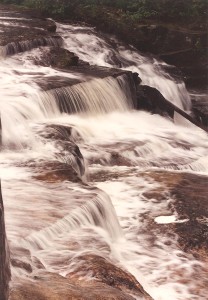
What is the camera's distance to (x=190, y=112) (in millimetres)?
17078

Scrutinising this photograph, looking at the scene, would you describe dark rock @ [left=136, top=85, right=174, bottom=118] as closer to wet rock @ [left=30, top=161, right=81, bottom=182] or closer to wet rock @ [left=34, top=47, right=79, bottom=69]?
wet rock @ [left=34, top=47, right=79, bottom=69]

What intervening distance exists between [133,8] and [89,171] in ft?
45.0

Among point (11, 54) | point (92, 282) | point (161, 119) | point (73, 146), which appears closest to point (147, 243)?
point (92, 282)

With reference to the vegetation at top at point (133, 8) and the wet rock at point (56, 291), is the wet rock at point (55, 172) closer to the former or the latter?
the wet rock at point (56, 291)

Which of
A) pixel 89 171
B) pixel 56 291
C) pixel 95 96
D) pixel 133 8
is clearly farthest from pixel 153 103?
pixel 56 291

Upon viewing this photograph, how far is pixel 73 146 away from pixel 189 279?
3671 mm

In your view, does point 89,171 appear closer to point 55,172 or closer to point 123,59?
point 55,172

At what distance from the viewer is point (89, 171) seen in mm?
9656

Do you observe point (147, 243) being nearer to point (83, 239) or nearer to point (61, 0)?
point (83, 239)

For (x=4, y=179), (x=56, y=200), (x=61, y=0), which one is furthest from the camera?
(x=61, y=0)

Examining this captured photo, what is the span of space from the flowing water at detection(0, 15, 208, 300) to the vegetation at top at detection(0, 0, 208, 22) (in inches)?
241

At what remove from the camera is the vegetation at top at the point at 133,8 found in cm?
2117

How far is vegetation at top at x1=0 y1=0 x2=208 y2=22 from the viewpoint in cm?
2117

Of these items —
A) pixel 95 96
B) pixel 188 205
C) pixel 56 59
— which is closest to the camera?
pixel 188 205
